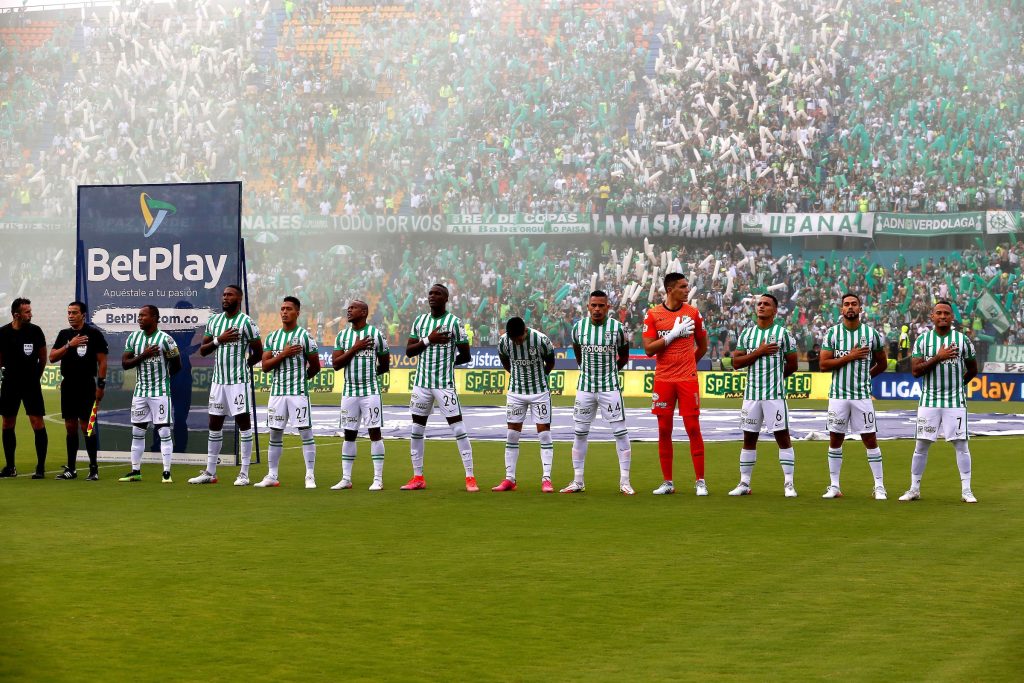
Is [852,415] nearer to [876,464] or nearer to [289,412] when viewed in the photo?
[876,464]

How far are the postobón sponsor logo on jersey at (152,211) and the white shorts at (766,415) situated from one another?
28.8ft

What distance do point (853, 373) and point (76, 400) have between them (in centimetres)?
944

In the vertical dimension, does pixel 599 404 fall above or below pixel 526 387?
below

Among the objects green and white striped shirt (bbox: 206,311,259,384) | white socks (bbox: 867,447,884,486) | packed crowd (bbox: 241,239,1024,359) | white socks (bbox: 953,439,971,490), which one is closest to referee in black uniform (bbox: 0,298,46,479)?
green and white striped shirt (bbox: 206,311,259,384)

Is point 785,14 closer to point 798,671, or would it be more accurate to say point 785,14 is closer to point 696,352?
point 696,352

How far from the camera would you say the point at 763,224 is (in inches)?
1734

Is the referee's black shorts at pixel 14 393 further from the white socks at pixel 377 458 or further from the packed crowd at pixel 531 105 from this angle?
the packed crowd at pixel 531 105

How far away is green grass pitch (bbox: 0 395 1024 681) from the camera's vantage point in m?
7.24

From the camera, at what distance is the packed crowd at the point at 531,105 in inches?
1763

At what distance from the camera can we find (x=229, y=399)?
1638 cm

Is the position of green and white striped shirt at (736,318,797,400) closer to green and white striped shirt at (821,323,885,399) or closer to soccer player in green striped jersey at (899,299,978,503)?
green and white striped shirt at (821,323,885,399)

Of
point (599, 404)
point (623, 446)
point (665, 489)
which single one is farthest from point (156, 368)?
point (665, 489)

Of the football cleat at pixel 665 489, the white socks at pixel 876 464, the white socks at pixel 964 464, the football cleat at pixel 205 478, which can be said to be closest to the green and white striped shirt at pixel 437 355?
the football cleat at pixel 665 489

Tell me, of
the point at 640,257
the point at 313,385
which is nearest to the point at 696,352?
the point at 313,385
